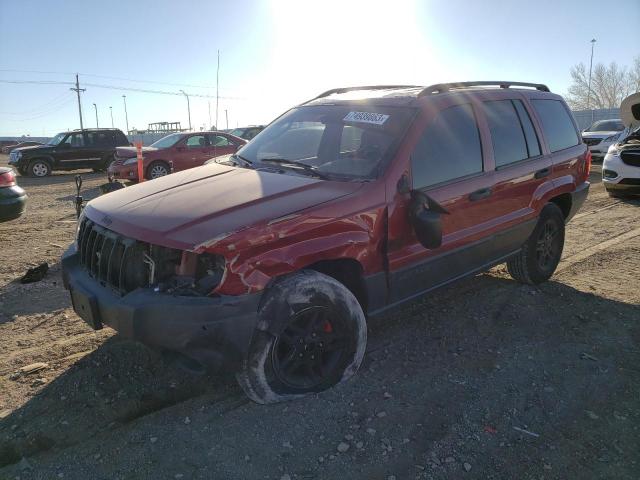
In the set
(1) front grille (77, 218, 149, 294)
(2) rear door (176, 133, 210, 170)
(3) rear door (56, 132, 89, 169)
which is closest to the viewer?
(1) front grille (77, 218, 149, 294)

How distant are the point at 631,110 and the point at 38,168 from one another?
1791 centimetres

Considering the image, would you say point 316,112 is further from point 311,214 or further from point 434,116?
point 311,214

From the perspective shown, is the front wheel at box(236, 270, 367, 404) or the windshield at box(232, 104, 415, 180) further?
A: the windshield at box(232, 104, 415, 180)

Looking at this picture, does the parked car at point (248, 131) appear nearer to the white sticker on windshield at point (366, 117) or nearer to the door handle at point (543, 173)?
the door handle at point (543, 173)

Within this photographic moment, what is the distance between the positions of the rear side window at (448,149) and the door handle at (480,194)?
153 mm

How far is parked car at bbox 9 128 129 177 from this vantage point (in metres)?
17.7

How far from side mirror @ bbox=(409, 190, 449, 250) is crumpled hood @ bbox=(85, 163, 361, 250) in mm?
415

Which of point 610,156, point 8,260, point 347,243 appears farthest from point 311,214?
point 610,156

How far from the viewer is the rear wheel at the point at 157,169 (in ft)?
46.0

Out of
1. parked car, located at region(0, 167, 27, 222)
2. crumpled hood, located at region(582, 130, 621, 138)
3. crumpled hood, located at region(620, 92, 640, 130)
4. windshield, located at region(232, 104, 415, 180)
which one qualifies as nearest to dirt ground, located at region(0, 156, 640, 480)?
windshield, located at region(232, 104, 415, 180)

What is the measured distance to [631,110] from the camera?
983 cm

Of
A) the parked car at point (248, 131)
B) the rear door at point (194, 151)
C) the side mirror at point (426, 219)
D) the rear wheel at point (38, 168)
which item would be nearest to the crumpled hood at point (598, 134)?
the parked car at point (248, 131)

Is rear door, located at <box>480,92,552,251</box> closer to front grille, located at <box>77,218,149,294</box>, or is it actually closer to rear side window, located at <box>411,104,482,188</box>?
rear side window, located at <box>411,104,482,188</box>

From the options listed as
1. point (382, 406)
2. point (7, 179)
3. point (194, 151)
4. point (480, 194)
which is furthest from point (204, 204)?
point (194, 151)
